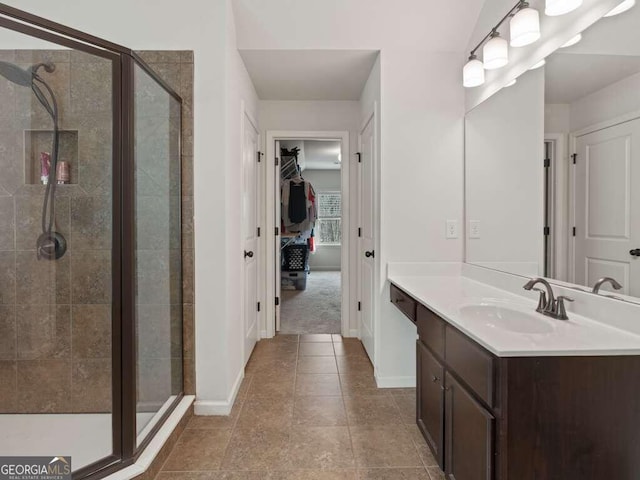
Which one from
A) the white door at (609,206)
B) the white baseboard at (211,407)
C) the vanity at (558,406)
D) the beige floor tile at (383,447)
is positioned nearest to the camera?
the vanity at (558,406)

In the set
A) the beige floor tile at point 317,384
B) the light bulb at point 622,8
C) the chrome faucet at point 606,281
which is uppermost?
the light bulb at point 622,8

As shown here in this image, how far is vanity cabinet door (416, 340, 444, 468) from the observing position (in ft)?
4.93

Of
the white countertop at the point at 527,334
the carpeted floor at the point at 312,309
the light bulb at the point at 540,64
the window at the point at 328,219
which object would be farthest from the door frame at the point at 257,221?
the window at the point at 328,219

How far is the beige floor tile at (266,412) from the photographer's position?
6.66 ft

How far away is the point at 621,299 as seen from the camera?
1239 mm

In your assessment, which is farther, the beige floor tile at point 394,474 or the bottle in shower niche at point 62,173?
the bottle in shower niche at point 62,173

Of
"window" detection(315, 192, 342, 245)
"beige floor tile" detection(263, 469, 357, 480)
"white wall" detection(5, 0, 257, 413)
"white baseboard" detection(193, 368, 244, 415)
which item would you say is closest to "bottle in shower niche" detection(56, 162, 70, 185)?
"white wall" detection(5, 0, 257, 413)

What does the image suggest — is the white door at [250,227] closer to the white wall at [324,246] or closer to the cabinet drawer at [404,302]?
the cabinet drawer at [404,302]

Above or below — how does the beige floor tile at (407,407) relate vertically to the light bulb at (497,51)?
below

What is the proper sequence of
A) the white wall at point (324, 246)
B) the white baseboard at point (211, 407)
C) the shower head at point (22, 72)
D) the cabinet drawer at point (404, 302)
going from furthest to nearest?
the white wall at point (324, 246) → the white baseboard at point (211, 407) → the cabinet drawer at point (404, 302) → the shower head at point (22, 72)

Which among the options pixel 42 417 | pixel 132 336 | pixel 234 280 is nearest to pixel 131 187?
pixel 132 336

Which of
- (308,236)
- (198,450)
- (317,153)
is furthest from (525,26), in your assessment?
(308,236)

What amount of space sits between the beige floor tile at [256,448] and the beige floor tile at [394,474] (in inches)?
16.9

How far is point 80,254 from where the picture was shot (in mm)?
1899
